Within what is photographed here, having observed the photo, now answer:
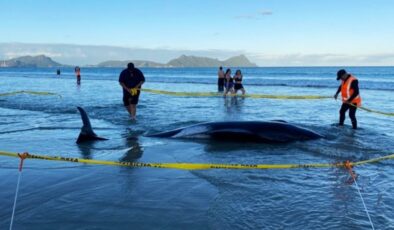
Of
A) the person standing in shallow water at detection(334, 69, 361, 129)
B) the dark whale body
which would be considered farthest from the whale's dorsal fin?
the person standing in shallow water at detection(334, 69, 361, 129)

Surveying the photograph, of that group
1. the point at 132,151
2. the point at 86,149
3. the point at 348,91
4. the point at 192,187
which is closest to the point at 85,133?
the point at 86,149

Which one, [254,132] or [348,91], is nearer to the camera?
[254,132]

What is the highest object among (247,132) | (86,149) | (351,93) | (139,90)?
(351,93)

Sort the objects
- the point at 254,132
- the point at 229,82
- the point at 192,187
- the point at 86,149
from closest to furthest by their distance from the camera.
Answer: the point at 192,187 → the point at 86,149 → the point at 254,132 → the point at 229,82

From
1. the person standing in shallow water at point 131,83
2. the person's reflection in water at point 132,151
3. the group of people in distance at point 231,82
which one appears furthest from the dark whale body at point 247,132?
the group of people in distance at point 231,82

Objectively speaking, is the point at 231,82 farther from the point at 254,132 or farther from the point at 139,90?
the point at 254,132

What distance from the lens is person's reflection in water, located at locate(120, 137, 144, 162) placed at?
793cm

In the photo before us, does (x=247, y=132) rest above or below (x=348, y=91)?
below

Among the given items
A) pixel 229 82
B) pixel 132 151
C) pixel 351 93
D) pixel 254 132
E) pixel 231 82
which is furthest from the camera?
pixel 231 82

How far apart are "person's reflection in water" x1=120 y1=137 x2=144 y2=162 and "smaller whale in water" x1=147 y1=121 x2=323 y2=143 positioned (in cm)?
145

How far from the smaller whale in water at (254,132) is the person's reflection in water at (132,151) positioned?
1.45 m

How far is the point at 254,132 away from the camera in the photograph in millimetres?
9477

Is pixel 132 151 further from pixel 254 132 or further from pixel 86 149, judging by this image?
pixel 254 132

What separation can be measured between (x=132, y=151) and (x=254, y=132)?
2803mm
